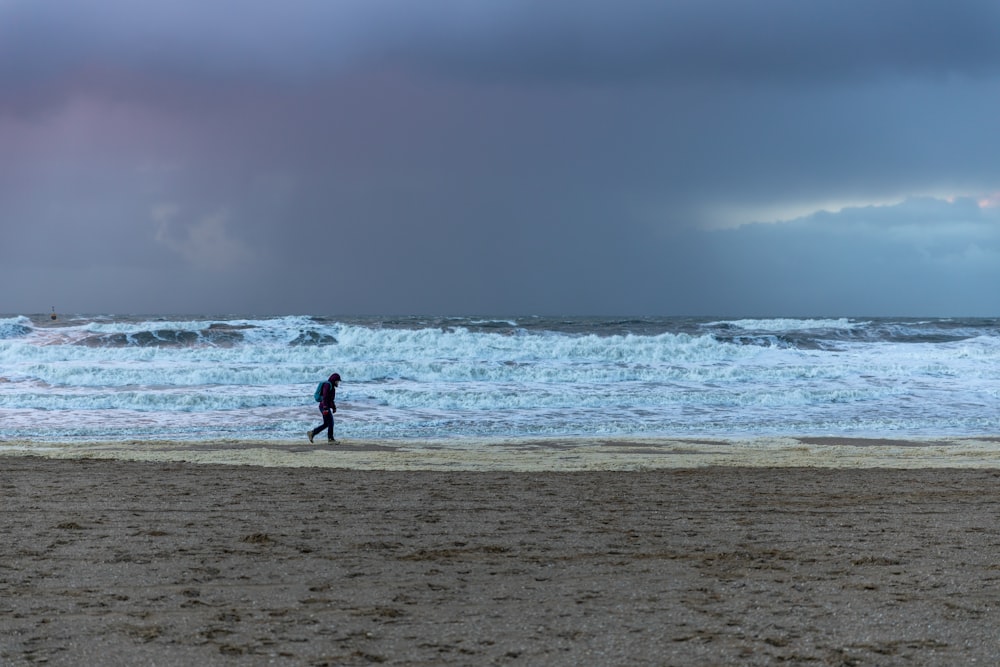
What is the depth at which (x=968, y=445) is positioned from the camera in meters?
14.9

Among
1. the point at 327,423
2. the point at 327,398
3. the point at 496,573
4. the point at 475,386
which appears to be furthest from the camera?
the point at 475,386

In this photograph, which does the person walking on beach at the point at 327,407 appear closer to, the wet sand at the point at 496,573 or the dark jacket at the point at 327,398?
the dark jacket at the point at 327,398

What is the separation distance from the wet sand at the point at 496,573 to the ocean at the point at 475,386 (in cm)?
640

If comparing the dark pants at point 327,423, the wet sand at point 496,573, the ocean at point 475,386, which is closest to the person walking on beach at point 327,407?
the dark pants at point 327,423

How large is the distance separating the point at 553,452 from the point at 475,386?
1009 centimetres

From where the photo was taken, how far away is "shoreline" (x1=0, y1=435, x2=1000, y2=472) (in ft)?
40.5

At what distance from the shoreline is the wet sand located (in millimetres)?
1996

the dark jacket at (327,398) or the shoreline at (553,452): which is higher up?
the dark jacket at (327,398)

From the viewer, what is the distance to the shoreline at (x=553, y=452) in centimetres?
1235

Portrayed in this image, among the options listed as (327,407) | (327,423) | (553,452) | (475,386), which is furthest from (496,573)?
(475,386)

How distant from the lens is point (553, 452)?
14.0m

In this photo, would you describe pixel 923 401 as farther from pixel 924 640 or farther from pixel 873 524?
pixel 924 640

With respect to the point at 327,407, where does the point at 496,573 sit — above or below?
below

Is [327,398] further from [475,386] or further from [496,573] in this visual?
[496,573]
